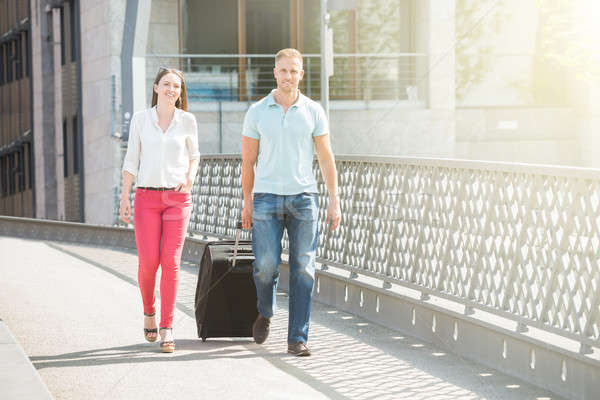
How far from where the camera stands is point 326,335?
802 cm

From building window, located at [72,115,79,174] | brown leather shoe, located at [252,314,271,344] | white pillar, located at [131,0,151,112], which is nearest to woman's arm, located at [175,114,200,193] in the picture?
brown leather shoe, located at [252,314,271,344]

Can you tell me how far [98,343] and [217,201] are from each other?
5.85m

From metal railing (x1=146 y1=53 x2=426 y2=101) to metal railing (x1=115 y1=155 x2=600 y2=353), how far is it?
680 inches

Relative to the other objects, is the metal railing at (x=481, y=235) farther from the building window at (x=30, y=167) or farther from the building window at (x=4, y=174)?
the building window at (x=4, y=174)

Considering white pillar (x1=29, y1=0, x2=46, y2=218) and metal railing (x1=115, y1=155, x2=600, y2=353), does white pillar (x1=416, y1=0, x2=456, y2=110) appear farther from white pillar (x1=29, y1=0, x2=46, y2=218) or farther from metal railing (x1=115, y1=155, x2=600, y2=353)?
metal railing (x1=115, y1=155, x2=600, y2=353)

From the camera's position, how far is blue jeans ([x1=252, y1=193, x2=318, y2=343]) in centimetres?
704

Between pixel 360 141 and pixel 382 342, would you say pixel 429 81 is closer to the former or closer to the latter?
pixel 360 141

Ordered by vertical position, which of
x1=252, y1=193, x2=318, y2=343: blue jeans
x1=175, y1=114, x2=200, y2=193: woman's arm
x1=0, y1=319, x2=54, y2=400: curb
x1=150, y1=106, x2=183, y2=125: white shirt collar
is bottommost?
x1=0, y1=319, x2=54, y2=400: curb

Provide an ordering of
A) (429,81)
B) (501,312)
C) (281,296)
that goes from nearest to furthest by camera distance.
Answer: (501,312)
(281,296)
(429,81)

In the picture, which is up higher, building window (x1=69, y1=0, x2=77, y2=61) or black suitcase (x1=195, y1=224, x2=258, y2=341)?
building window (x1=69, y1=0, x2=77, y2=61)

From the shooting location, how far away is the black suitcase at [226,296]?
7.46 metres

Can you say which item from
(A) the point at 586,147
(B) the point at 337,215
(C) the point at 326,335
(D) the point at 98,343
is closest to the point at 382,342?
(C) the point at 326,335

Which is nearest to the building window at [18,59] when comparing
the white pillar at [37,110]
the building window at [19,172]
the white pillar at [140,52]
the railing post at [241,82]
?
the building window at [19,172]

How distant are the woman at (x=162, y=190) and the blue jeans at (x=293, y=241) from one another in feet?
1.62
